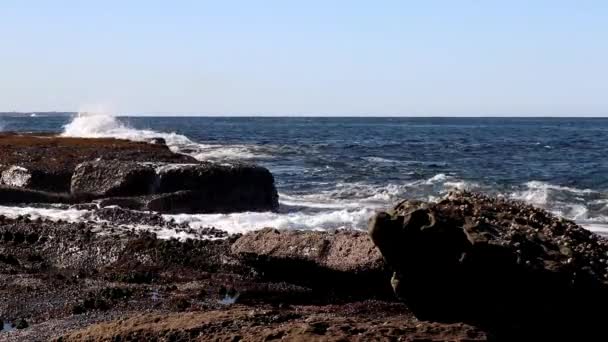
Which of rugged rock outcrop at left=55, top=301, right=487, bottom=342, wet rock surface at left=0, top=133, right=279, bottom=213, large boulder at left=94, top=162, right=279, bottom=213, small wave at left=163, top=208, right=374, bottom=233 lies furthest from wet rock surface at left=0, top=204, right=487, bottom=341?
large boulder at left=94, top=162, right=279, bottom=213

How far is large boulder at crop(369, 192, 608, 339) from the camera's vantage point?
7844 mm

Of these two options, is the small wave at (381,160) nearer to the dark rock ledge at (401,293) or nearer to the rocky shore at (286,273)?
the rocky shore at (286,273)

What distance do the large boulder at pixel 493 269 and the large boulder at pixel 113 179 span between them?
16.0m

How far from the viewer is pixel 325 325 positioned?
8.31m

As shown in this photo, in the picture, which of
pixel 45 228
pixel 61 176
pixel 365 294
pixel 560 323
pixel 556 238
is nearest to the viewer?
pixel 560 323

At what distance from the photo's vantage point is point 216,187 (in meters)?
23.5

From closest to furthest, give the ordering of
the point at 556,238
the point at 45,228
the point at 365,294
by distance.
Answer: the point at 556,238 → the point at 365,294 → the point at 45,228

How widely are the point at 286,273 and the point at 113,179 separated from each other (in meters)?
11.9

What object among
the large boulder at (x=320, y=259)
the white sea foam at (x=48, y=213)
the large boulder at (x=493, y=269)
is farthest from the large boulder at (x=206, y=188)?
the large boulder at (x=493, y=269)

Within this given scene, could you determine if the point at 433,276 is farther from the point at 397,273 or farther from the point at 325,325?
the point at 325,325

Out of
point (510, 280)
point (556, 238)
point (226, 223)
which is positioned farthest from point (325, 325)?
point (226, 223)

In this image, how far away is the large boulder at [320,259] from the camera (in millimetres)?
12359

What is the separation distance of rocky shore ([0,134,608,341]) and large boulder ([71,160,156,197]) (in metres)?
0.06

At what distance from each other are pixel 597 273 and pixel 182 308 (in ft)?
17.8
